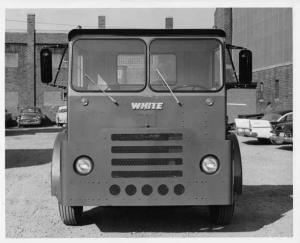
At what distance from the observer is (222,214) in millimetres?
6707

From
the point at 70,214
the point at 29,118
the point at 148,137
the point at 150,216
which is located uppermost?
the point at 148,137

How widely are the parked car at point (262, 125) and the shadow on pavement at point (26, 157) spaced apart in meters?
7.55

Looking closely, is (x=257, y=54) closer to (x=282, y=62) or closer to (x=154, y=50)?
(x=282, y=62)

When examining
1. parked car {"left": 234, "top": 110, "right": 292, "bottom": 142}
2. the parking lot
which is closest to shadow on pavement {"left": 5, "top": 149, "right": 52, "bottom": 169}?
the parking lot

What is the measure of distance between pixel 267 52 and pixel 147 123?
2686cm

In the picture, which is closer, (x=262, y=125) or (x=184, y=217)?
(x=184, y=217)

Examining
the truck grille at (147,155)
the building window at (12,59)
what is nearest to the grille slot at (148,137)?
the truck grille at (147,155)

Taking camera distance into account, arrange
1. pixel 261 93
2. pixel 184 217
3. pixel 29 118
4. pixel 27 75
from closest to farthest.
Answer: pixel 184 217 < pixel 261 93 < pixel 29 118 < pixel 27 75

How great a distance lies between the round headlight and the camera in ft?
19.9

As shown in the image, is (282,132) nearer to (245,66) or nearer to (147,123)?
(245,66)

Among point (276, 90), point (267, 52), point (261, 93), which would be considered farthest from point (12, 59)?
point (276, 90)

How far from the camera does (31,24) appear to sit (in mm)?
46281

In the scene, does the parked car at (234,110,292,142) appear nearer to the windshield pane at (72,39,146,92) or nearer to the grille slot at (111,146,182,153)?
the windshield pane at (72,39,146,92)
